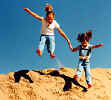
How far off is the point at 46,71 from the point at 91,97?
4.92ft

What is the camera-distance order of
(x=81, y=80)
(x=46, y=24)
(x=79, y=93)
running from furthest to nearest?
(x=81, y=80), (x=79, y=93), (x=46, y=24)

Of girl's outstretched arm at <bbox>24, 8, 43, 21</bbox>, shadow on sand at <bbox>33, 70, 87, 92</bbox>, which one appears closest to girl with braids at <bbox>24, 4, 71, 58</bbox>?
girl's outstretched arm at <bbox>24, 8, 43, 21</bbox>

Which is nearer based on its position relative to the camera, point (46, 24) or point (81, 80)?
point (46, 24)

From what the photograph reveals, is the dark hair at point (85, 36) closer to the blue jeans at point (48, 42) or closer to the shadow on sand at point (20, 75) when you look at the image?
the blue jeans at point (48, 42)

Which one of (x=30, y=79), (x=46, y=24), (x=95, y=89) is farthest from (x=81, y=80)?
(x=46, y=24)

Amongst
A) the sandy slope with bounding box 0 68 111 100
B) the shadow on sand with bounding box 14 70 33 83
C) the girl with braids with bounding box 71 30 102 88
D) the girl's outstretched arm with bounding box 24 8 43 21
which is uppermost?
the girl's outstretched arm with bounding box 24 8 43 21

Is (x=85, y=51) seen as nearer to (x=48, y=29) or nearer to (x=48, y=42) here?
(x=48, y=42)

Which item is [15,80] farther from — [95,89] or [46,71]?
[95,89]

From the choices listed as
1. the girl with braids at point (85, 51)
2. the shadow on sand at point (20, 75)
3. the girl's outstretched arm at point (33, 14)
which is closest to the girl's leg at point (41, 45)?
the girl's outstretched arm at point (33, 14)

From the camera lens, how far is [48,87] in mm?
6531

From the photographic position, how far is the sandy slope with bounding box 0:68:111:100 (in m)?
6.26

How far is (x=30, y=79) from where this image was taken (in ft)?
21.9

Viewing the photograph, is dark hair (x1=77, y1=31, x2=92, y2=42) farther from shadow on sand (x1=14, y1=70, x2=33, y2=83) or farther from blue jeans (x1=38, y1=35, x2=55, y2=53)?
shadow on sand (x1=14, y1=70, x2=33, y2=83)

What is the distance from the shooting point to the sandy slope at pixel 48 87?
6.26 metres
